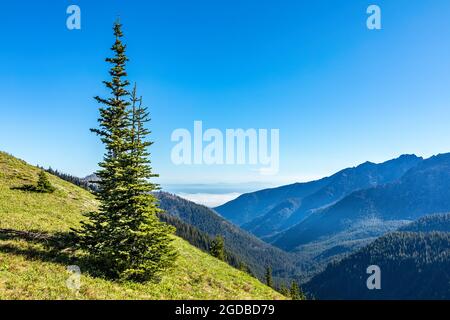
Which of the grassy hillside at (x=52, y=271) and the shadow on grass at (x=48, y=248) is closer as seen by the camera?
the grassy hillside at (x=52, y=271)

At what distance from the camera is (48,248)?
25188 millimetres

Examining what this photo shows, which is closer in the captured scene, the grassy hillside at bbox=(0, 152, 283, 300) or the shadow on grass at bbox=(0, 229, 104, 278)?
the grassy hillside at bbox=(0, 152, 283, 300)

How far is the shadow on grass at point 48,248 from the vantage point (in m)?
22.5

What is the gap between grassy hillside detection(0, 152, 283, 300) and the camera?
1709 cm

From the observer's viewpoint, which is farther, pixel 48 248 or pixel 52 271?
pixel 48 248

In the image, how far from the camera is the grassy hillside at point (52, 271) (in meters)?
17.1

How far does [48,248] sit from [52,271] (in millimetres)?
6133

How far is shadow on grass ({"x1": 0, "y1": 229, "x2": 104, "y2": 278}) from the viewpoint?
22.5 m

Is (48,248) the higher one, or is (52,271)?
(48,248)
